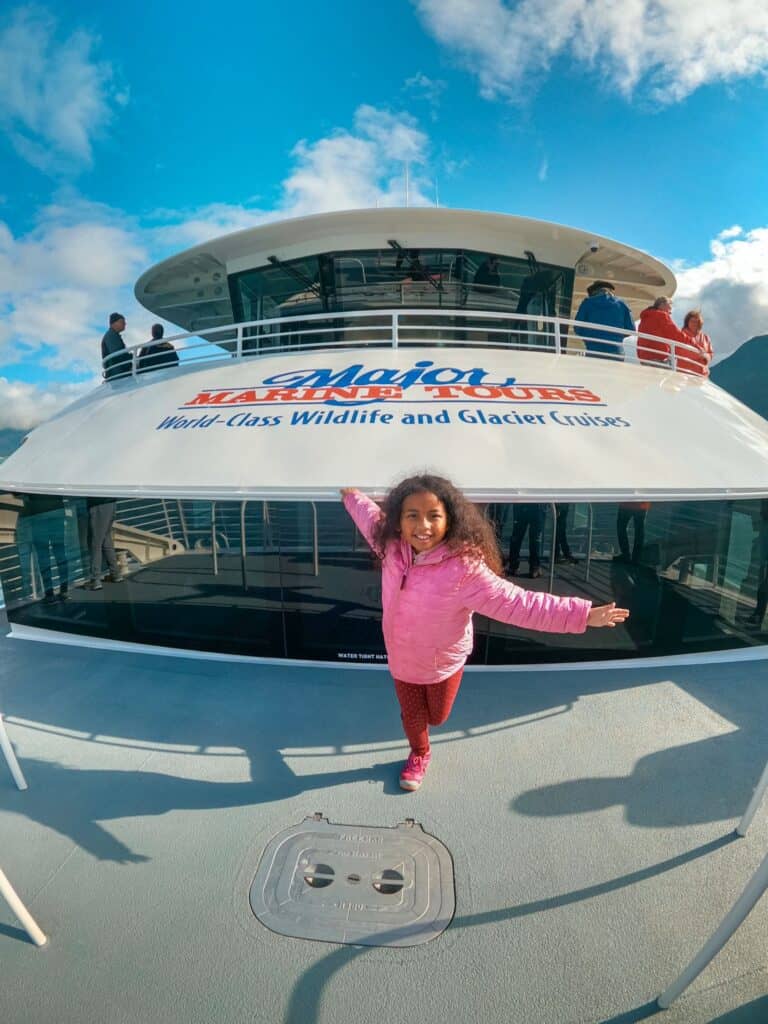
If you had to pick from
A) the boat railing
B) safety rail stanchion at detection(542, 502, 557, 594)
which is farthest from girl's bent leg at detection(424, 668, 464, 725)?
the boat railing

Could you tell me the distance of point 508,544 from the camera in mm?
5184

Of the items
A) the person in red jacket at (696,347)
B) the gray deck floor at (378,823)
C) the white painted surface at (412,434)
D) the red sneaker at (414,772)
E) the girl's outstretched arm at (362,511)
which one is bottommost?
the gray deck floor at (378,823)

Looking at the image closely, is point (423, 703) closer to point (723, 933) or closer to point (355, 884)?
point (355, 884)

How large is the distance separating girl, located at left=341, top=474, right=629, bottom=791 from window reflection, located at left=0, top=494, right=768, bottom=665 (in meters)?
1.97

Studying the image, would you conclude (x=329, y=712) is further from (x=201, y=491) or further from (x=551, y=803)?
(x=201, y=491)

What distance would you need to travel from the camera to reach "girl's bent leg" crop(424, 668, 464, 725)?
2.84 m

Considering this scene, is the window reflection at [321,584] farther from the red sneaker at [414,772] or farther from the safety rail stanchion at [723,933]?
the safety rail stanchion at [723,933]

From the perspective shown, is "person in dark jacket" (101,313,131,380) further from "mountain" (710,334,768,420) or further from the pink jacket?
"mountain" (710,334,768,420)

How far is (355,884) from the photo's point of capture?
95.3 inches

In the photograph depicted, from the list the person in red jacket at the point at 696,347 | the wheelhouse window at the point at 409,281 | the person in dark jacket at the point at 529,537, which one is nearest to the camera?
the person in dark jacket at the point at 529,537

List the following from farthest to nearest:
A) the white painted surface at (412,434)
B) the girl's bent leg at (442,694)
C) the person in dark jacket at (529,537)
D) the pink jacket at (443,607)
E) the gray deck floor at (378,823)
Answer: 1. the person in dark jacket at (529,537)
2. the white painted surface at (412,434)
3. the girl's bent leg at (442,694)
4. the pink jacket at (443,607)
5. the gray deck floor at (378,823)

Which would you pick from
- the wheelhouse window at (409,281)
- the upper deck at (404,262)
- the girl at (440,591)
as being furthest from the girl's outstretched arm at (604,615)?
the wheelhouse window at (409,281)

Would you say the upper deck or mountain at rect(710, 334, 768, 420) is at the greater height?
mountain at rect(710, 334, 768, 420)

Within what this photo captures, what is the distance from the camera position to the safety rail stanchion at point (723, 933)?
164cm
